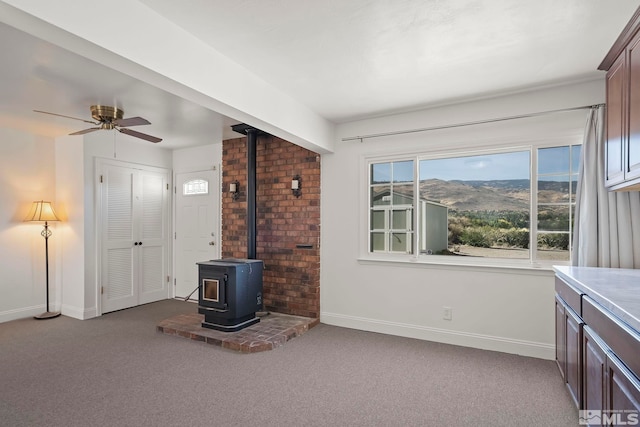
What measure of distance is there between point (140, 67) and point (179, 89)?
1.06ft

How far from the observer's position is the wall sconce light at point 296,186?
4.40 m

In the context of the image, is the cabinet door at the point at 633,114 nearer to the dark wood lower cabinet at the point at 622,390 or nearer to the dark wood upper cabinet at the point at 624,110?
the dark wood upper cabinet at the point at 624,110

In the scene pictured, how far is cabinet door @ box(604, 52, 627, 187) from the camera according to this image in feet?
7.82

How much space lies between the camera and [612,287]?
1.88 meters

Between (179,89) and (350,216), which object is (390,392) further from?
(179,89)

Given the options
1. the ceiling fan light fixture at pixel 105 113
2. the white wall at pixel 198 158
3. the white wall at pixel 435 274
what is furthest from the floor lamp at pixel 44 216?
the white wall at pixel 435 274

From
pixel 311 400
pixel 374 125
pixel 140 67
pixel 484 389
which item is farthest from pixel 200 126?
pixel 484 389

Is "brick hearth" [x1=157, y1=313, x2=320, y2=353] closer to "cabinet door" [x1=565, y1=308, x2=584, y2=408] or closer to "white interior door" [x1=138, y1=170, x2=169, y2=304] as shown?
"white interior door" [x1=138, y1=170, x2=169, y2=304]

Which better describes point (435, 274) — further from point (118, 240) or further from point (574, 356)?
point (118, 240)

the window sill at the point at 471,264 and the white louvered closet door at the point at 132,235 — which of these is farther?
the white louvered closet door at the point at 132,235

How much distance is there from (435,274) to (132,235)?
4.33 m

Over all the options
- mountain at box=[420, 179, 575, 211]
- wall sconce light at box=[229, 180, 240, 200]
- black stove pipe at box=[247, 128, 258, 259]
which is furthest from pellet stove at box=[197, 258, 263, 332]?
mountain at box=[420, 179, 575, 211]

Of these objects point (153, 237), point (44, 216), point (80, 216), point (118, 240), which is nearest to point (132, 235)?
point (118, 240)

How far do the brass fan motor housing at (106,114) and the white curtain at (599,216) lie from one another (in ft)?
14.3
